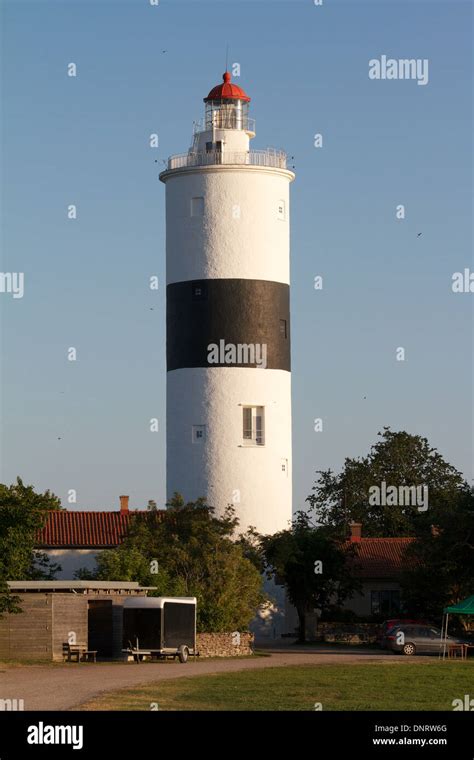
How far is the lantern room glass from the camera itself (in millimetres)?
61219

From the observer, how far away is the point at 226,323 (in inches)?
2314

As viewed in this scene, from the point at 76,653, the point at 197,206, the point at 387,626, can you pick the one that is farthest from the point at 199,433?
the point at 76,653

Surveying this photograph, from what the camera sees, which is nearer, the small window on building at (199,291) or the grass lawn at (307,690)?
the grass lawn at (307,690)

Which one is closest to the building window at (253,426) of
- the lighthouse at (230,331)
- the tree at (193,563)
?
the lighthouse at (230,331)

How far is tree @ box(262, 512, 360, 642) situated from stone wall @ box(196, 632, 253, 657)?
712 centimetres

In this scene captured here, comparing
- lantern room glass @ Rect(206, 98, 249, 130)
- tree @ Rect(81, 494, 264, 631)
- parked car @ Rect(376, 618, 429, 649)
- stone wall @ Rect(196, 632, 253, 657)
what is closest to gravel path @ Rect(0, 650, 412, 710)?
parked car @ Rect(376, 618, 429, 649)

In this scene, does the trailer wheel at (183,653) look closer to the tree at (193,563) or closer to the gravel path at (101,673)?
the gravel path at (101,673)

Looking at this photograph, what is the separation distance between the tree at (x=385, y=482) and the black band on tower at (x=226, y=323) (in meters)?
22.3

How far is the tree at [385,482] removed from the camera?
80.6m

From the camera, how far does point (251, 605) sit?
54.6 meters

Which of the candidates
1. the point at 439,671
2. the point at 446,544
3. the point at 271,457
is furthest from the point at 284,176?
the point at 439,671

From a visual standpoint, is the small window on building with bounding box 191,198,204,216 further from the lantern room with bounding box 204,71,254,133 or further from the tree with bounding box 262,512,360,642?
the tree with bounding box 262,512,360,642
